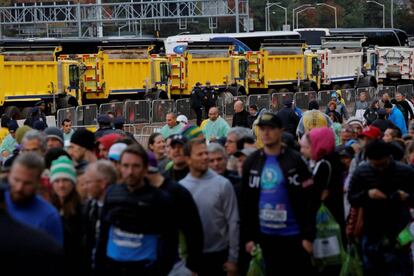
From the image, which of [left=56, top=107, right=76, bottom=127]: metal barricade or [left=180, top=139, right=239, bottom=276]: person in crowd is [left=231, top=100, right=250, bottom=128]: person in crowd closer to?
[left=56, top=107, right=76, bottom=127]: metal barricade

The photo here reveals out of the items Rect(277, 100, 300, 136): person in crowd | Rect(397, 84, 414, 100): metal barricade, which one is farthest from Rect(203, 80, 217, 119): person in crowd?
Rect(277, 100, 300, 136): person in crowd

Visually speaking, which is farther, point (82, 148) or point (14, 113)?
point (14, 113)

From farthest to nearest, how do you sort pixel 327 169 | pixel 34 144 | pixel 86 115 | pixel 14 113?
pixel 86 115 < pixel 14 113 < pixel 34 144 < pixel 327 169

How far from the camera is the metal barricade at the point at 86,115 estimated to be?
34.4m

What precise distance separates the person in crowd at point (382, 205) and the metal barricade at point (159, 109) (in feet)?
94.5

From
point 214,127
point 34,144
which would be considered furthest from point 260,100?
point 34,144

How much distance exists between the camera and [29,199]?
297 inches

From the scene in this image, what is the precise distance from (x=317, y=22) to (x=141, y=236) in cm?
11814

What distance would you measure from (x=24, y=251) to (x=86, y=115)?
98.3ft

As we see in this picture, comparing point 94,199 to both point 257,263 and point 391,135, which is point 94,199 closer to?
point 257,263

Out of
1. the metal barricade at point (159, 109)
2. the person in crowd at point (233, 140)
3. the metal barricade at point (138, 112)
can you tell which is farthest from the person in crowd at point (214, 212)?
the metal barricade at point (159, 109)

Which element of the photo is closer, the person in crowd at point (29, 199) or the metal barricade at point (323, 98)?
the person in crowd at point (29, 199)

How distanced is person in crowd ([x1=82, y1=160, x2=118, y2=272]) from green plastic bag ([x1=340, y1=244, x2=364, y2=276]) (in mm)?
2264

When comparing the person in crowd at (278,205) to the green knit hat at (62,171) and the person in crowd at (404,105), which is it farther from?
the person in crowd at (404,105)
